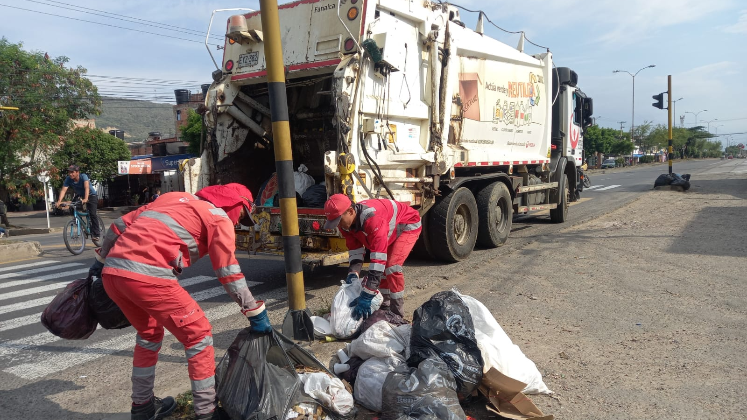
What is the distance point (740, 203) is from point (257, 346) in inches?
525

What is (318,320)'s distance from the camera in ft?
13.7

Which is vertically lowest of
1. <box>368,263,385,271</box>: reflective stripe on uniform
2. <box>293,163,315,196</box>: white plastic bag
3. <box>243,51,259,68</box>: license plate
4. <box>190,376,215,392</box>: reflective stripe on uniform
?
<box>190,376,215,392</box>: reflective stripe on uniform

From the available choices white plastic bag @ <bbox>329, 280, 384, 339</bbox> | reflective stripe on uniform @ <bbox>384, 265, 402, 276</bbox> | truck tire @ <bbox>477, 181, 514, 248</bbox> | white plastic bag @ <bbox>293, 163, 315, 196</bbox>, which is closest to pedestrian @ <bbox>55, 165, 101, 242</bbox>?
white plastic bag @ <bbox>293, 163, 315, 196</bbox>

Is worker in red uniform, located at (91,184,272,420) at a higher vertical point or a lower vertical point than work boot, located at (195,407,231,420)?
higher

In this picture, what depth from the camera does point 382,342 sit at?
3111mm

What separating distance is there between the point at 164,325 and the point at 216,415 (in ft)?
1.79

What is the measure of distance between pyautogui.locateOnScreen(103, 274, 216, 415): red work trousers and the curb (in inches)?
312

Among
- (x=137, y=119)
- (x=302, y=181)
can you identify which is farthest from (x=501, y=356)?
(x=137, y=119)

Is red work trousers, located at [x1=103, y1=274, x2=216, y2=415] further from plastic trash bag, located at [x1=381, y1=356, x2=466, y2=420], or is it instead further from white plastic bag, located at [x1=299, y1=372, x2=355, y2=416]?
plastic trash bag, located at [x1=381, y1=356, x2=466, y2=420]

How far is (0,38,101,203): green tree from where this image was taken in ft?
62.1

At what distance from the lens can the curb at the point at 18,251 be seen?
8969mm

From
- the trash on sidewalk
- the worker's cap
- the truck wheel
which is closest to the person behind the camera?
the worker's cap

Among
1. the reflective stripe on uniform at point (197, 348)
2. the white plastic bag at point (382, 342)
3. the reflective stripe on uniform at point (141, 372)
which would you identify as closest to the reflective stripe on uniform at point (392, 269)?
the white plastic bag at point (382, 342)

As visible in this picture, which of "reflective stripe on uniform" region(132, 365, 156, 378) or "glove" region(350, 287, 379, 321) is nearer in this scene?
"reflective stripe on uniform" region(132, 365, 156, 378)
